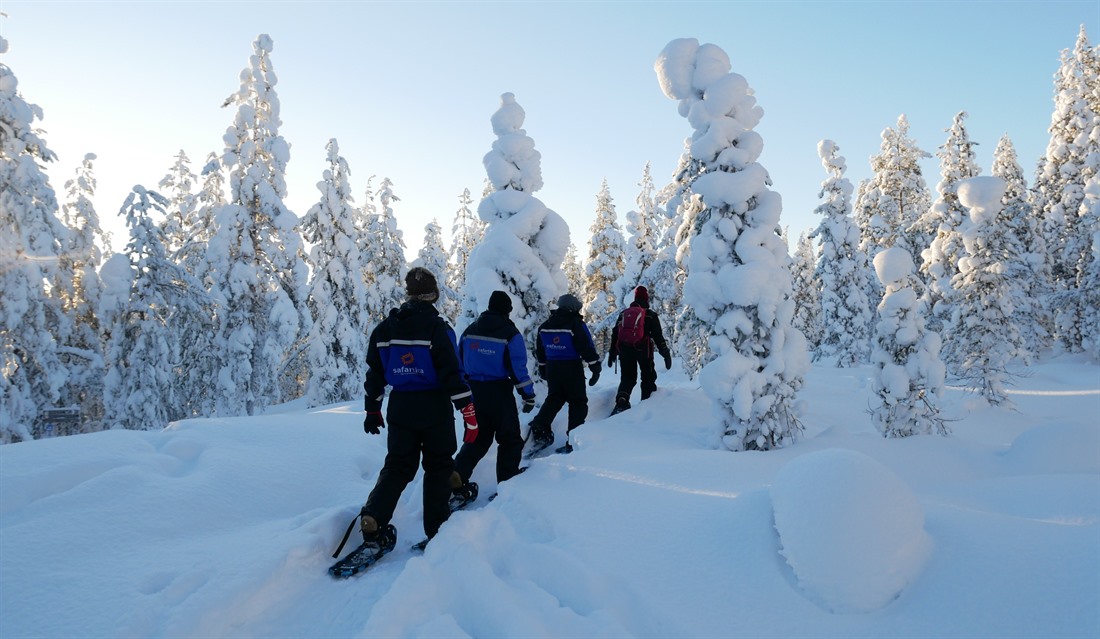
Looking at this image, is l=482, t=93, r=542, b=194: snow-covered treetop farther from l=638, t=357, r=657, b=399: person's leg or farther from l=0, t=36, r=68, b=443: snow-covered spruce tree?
l=0, t=36, r=68, b=443: snow-covered spruce tree

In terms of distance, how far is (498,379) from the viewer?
6430 mm

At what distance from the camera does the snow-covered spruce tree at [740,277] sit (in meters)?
8.81

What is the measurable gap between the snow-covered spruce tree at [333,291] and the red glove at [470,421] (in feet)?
66.8

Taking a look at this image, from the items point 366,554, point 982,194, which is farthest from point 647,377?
point 982,194

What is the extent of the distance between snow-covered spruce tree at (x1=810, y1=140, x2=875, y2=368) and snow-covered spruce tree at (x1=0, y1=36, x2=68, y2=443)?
101ft

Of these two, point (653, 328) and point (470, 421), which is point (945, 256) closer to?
point (653, 328)

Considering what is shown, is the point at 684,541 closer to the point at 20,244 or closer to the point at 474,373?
the point at 474,373

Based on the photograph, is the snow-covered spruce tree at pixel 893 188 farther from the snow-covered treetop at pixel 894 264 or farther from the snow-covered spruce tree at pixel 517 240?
the snow-covered spruce tree at pixel 517 240

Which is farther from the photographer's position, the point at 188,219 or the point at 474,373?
the point at 188,219

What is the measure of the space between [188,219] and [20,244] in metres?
16.8

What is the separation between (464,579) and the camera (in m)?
3.89

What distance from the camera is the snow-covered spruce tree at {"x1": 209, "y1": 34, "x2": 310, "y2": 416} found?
1989 centimetres

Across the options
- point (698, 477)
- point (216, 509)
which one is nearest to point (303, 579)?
point (216, 509)

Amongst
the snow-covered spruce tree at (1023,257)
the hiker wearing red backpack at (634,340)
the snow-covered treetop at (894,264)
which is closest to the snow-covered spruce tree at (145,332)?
the hiker wearing red backpack at (634,340)
